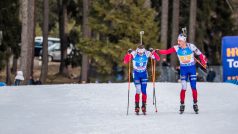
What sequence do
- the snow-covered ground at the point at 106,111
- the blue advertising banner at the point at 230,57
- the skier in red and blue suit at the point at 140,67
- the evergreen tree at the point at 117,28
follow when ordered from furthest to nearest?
the evergreen tree at the point at 117,28
the blue advertising banner at the point at 230,57
the skier in red and blue suit at the point at 140,67
the snow-covered ground at the point at 106,111

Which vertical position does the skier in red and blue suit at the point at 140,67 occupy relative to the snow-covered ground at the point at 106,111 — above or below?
above

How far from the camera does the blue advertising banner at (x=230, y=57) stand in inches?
1415

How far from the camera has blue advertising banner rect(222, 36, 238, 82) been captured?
118 ft

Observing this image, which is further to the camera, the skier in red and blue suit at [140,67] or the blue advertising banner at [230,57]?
the blue advertising banner at [230,57]

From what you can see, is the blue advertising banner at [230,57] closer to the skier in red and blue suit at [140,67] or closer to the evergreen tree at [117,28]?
the evergreen tree at [117,28]

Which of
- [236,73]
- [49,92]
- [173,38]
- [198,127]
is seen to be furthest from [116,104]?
[173,38]

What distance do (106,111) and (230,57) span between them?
59.3 feet

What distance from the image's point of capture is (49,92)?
2498cm

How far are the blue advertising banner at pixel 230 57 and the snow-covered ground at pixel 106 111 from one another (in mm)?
8530

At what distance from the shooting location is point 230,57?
3609 cm

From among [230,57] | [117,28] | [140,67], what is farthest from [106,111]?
[117,28]

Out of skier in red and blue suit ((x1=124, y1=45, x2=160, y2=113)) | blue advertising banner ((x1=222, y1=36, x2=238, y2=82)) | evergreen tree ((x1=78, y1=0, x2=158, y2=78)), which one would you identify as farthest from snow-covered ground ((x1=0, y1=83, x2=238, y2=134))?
evergreen tree ((x1=78, y1=0, x2=158, y2=78))

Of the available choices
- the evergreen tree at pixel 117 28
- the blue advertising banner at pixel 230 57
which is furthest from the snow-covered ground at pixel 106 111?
the evergreen tree at pixel 117 28

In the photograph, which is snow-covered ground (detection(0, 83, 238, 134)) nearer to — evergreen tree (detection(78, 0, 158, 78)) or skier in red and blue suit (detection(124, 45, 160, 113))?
skier in red and blue suit (detection(124, 45, 160, 113))
